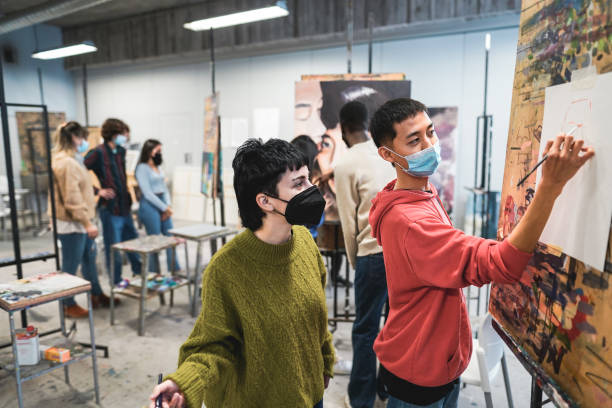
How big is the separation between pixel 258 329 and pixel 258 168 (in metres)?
0.45

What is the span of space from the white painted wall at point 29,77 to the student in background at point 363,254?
8.22 metres

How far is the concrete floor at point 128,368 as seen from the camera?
8.03 ft

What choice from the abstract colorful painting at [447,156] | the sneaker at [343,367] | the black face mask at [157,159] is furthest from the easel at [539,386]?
the abstract colorful painting at [447,156]

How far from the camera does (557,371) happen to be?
1.00m

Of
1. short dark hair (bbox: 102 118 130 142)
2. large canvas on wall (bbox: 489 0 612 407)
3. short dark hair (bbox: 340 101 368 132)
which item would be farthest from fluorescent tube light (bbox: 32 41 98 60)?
large canvas on wall (bbox: 489 0 612 407)

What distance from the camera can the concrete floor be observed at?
2.45m

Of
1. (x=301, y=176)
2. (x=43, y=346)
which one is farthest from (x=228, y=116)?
(x=301, y=176)

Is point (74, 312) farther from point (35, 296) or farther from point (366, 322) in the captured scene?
point (366, 322)

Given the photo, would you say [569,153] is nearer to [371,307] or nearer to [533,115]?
[533,115]

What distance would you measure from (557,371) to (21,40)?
994cm

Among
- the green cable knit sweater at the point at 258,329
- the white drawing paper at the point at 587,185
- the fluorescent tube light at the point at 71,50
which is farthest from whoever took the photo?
the fluorescent tube light at the point at 71,50

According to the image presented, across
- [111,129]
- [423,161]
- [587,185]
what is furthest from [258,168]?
[111,129]

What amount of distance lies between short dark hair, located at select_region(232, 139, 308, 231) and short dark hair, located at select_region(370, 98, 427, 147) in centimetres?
30

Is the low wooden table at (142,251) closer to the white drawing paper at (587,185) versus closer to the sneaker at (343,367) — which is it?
the sneaker at (343,367)
